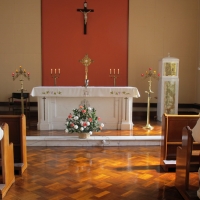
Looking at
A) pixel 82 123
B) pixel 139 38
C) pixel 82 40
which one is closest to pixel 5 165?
pixel 82 123

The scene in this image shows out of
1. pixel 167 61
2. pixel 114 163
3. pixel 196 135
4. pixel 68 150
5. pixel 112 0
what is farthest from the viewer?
pixel 112 0

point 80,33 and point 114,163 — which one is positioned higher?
point 80,33

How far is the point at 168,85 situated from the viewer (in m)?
8.30

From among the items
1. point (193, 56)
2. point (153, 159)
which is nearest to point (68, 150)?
point (153, 159)

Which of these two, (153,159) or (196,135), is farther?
(153,159)

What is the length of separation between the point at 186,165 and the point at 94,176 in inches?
52.6

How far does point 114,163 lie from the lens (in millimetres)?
4594

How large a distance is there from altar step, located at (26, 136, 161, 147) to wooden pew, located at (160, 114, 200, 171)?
4.41ft

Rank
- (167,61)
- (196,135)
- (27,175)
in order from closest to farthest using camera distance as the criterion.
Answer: (196,135)
(27,175)
(167,61)

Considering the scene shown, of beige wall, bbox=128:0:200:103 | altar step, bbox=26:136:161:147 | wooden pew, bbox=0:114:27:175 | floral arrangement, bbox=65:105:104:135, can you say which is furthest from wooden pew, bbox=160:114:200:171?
beige wall, bbox=128:0:200:103

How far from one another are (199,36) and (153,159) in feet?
18.5

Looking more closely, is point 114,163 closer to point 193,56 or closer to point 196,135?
point 196,135

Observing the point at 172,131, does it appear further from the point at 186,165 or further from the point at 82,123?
the point at 82,123

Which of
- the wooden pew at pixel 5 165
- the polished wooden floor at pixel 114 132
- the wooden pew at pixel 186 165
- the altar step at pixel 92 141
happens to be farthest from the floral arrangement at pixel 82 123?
the wooden pew at pixel 186 165
